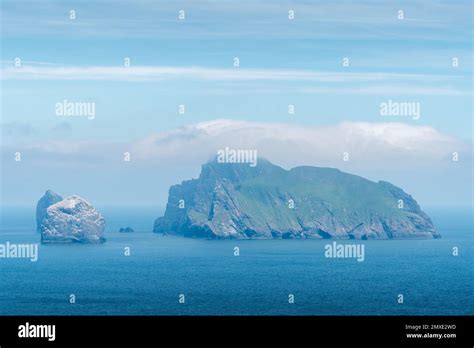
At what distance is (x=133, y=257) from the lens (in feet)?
622

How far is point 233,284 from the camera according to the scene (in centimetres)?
14512

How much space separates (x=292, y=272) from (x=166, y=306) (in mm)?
48207

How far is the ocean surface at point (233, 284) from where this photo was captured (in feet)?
389

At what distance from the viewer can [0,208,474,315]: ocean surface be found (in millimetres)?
118562

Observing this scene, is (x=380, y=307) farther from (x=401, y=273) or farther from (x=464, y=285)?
(x=401, y=273)
